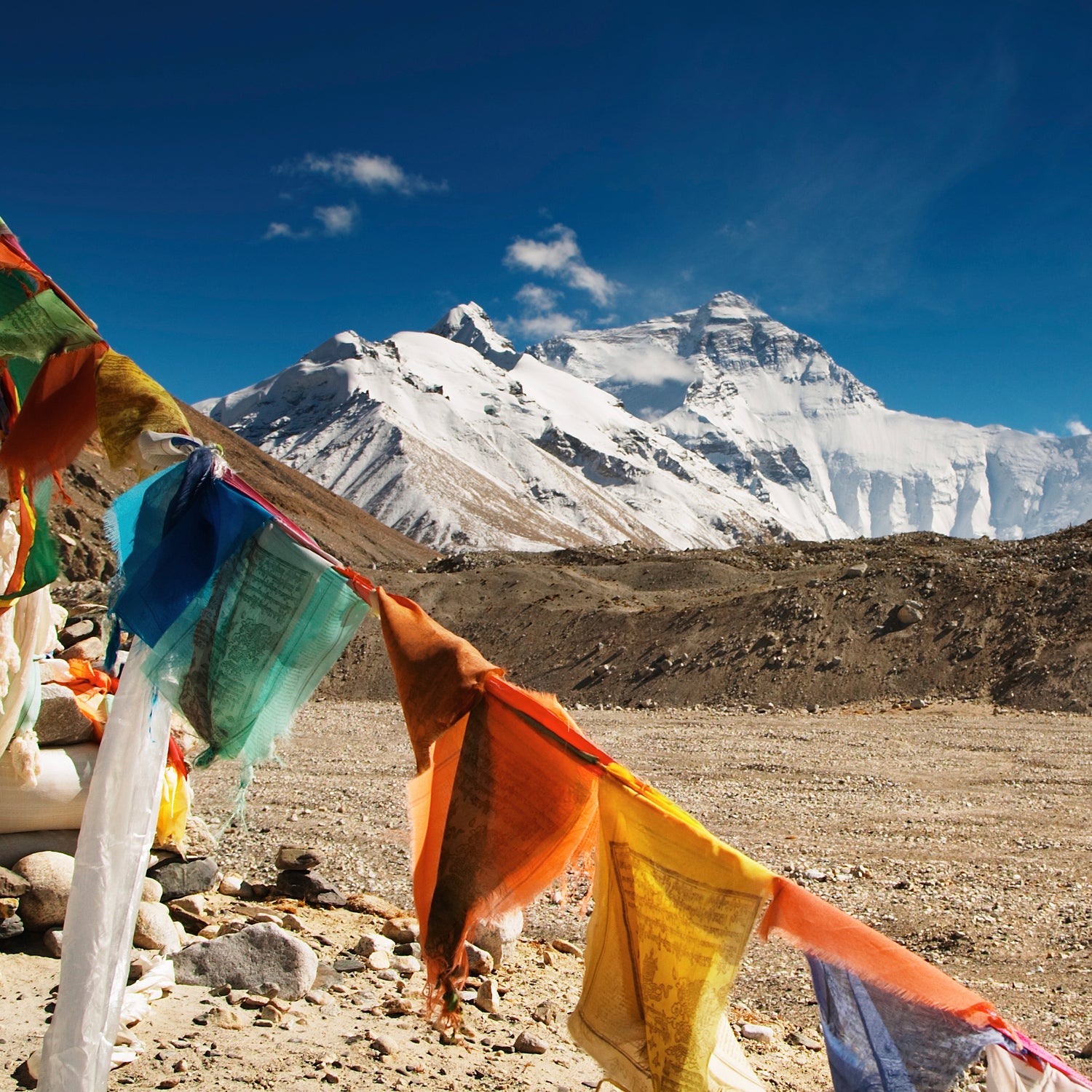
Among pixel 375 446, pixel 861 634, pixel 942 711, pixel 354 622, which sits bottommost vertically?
pixel 354 622

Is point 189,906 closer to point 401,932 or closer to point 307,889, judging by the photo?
point 307,889

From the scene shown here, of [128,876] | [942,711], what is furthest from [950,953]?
[942,711]

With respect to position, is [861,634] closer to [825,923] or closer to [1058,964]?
[1058,964]

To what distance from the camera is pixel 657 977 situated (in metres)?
2.87

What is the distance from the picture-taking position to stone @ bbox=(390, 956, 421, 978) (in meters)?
5.75

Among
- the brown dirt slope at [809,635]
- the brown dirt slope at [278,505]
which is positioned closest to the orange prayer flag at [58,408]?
the brown dirt slope at [809,635]

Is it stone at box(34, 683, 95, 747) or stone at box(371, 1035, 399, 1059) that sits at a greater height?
stone at box(34, 683, 95, 747)

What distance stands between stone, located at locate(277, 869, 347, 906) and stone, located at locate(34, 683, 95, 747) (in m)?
2.08

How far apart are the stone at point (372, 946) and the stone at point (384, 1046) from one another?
4.13 ft

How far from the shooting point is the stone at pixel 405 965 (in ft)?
18.9

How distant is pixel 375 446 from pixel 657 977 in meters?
118

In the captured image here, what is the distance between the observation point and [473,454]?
12638 cm

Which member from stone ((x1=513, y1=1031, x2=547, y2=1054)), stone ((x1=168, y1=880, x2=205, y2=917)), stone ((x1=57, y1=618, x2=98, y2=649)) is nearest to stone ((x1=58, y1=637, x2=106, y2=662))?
stone ((x1=57, y1=618, x2=98, y2=649))

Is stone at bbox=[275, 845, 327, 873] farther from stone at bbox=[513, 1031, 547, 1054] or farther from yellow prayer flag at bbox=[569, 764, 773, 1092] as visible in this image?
yellow prayer flag at bbox=[569, 764, 773, 1092]
